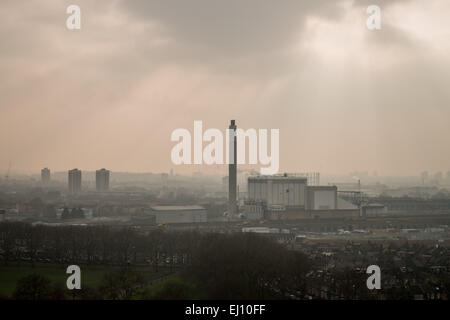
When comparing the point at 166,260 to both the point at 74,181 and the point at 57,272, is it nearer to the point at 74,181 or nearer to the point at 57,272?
the point at 57,272

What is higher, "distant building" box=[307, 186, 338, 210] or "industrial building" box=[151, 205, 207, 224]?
"distant building" box=[307, 186, 338, 210]

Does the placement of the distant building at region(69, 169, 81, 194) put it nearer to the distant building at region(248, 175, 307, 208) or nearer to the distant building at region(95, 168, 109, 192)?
the distant building at region(95, 168, 109, 192)

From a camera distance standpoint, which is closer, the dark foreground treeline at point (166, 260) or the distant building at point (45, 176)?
the dark foreground treeline at point (166, 260)

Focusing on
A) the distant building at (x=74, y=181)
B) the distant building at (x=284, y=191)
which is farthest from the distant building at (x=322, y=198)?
the distant building at (x=74, y=181)

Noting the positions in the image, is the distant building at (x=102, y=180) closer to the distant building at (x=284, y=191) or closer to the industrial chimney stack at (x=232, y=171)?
the industrial chimney stack at (x=232, y=171)

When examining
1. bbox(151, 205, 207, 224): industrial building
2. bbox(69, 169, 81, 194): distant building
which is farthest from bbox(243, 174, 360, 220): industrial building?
bbox(69, 169, 81, 194): distant building
